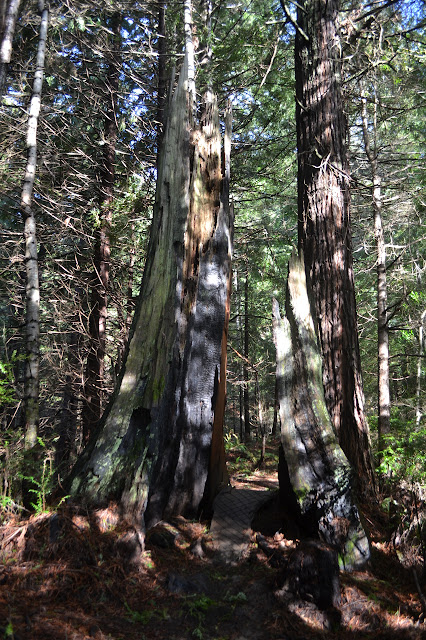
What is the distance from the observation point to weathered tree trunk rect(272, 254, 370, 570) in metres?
3.85

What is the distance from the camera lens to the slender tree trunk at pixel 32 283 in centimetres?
697

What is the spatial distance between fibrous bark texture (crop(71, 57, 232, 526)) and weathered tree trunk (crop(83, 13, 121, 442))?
4399mm

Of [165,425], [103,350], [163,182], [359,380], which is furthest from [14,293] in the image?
[359,380]

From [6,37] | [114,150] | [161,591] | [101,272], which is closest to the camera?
[161,591]

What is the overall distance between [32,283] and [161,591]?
18.3ft

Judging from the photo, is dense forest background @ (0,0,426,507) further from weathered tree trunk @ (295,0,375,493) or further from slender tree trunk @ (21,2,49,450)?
weathered tree trunk @ (295,0,375,493)

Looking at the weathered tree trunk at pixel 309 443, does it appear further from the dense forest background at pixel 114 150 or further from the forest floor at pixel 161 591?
the dense forest background at pixel 114 150

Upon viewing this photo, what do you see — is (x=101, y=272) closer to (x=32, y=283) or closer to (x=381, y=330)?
(x=32, y=283)

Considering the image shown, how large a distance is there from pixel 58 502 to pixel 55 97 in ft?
34.5

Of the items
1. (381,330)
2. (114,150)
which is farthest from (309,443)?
(114,150)

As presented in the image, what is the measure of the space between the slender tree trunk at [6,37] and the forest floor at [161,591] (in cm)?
592

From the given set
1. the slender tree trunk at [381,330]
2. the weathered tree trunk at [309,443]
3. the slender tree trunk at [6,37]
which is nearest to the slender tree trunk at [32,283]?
the slender tree trunk at [6,37]

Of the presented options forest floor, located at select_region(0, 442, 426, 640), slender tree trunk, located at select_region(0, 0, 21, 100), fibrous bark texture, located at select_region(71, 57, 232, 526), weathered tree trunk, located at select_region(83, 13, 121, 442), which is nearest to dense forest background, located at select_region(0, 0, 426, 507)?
weathered tree trunk, located at select_region(83, 13, 121, 442)

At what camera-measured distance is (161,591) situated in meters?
3.40
